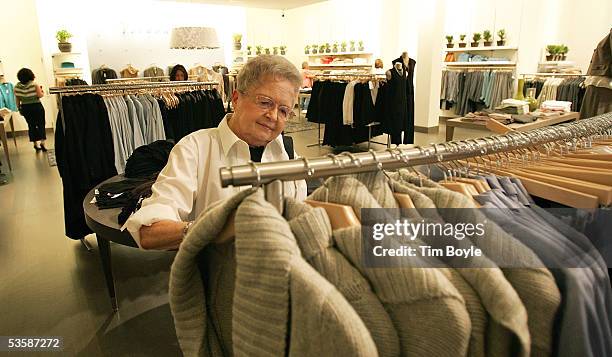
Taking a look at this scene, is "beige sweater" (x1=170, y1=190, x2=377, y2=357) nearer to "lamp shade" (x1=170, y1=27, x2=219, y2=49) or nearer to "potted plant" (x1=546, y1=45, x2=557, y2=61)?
"lamp shade" (x1=170, y1=27, x2=219, y2=49)

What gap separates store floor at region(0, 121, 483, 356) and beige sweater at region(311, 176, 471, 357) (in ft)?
6.44

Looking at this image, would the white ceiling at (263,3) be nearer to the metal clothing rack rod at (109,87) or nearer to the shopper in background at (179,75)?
the shopper in background at (179,75)

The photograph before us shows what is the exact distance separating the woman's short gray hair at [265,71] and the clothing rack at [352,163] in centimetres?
75

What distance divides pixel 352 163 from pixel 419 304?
0.94 feet

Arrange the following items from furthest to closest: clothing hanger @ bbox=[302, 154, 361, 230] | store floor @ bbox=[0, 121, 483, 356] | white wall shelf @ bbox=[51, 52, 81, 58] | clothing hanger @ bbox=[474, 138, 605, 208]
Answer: white wall shelf @ bbox=[51, 52, 81, 58] → store floor @ bbox=[0, 121, 483, 356] → clothing hanger @ bbox=[474, 138, 605, 208] → clothing hanger @ bbox=[302, 154, 361, 230]

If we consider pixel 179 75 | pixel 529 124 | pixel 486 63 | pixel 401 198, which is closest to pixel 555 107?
pixel 529 124

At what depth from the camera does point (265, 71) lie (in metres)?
1.51

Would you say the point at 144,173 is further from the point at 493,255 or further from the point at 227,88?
the point at 227,88

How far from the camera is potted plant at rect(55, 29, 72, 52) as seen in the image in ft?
30.0

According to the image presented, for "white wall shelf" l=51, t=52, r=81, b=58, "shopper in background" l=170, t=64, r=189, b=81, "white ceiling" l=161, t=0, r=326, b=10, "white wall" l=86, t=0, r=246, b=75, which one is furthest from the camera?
"white ceiling" l=161, t=0, r=326, b=10

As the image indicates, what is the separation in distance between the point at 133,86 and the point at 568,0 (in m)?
8.74

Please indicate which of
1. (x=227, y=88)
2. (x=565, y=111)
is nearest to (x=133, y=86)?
(x=565, y=111)

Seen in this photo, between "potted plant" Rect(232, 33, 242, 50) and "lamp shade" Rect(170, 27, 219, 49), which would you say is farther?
"potted plant" Rect(232, 33, 242, 50)

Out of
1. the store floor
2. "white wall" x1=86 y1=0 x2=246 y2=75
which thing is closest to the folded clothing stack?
the store floor
